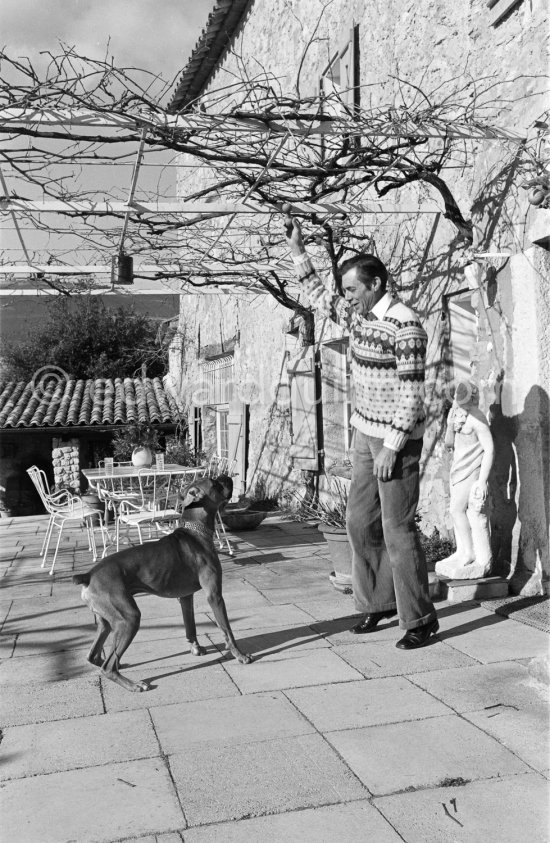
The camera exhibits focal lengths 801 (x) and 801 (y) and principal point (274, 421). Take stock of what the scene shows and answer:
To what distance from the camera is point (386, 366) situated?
3.67 metres

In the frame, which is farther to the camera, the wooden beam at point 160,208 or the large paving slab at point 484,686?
the wooden beam at point 160,208

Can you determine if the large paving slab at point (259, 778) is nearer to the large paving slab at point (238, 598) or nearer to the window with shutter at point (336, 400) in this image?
the large paving slab at point (238, 598)

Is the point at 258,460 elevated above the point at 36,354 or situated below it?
below

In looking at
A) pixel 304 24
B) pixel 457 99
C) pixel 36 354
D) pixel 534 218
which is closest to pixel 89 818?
pixel 534 218

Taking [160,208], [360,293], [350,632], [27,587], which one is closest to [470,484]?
[350,632]

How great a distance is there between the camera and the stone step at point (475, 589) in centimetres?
452

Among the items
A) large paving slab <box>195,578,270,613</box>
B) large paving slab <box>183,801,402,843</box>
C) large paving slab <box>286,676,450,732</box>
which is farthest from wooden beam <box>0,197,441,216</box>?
large paving slab <box>183,801,402,843</box>

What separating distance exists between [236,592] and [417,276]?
2.89 m

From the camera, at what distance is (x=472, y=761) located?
2.49 meters

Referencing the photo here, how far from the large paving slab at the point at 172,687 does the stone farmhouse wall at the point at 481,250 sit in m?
2.01

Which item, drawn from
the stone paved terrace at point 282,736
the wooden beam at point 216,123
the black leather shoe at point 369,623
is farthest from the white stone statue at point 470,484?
the wooden beam at point 216,123

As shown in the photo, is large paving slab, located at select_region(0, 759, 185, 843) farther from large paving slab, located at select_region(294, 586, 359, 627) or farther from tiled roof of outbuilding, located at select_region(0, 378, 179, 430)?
tiled roof of outbuilding, located at select_region(0, 378, 179, 430)

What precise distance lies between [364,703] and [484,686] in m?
0.50

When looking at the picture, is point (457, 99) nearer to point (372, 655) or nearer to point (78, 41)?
point (78, 41)
